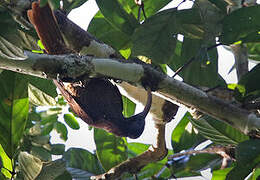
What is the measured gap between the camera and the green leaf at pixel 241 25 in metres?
1.07

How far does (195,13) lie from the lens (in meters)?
1.20

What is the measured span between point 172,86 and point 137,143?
1066 mm

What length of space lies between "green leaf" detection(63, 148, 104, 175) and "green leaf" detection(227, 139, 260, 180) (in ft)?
3.06

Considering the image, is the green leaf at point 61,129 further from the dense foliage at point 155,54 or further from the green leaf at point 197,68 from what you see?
the green leaf at point 197,68

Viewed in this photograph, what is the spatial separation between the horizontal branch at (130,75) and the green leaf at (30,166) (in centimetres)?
35

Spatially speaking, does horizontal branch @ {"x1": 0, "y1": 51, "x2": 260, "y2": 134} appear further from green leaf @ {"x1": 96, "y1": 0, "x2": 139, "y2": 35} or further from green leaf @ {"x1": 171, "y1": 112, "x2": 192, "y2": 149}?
green leaf @ {"x1": 171, "y1": 112, "x2": 192, "y2": 149}

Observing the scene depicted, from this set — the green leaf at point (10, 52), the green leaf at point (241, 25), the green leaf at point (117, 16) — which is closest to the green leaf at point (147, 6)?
the green leaf at point (117, 16)

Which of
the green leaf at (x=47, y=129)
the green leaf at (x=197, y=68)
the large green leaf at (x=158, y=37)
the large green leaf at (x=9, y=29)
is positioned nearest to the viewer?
the large green leaf at (x=9, y=29)

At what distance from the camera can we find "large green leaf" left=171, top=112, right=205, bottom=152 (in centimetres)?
163

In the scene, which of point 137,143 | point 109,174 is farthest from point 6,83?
point 137,143

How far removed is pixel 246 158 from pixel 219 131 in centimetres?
34

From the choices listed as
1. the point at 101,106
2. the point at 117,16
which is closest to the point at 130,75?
Answer: the point at 101,106

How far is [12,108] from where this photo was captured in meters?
1.20

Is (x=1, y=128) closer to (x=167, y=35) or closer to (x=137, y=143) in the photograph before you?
(x=167, y=35)
